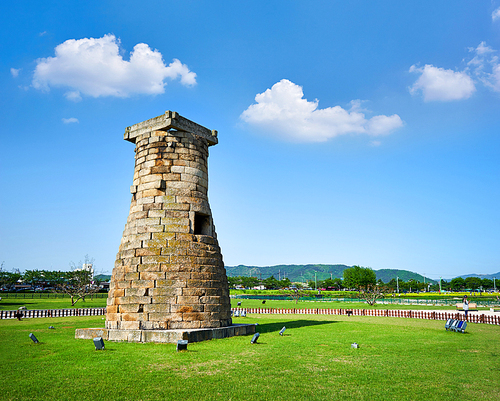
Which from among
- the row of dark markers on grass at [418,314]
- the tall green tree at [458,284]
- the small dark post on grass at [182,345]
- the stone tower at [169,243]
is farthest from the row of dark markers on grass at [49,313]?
the tall green tree at [458,284]

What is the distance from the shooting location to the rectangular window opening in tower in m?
16.9

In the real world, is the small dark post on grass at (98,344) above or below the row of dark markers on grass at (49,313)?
above

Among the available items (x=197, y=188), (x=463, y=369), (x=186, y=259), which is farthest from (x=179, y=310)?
(x=463, y=369)

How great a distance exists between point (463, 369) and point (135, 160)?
49.2 ft

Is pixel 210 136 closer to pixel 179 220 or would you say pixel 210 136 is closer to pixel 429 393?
pixel 179 220

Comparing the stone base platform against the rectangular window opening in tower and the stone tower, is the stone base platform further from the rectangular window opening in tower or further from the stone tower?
the rectangular window opening in tower

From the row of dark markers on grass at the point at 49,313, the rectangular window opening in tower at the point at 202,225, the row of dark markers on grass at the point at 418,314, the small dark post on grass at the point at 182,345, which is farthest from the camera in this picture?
the row of dark markers on grass at the point at 49,313

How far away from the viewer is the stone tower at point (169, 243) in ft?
47.4

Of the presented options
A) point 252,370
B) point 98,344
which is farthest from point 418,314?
point 98,344

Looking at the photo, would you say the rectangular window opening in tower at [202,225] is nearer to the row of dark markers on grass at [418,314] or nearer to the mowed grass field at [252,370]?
the mowed grass field at [252,370]

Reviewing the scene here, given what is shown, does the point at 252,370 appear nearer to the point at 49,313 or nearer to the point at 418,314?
the point at 418,314

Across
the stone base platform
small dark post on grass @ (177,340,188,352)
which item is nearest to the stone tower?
the stone base platform

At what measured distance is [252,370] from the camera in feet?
30.6

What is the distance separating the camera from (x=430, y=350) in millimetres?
12555
